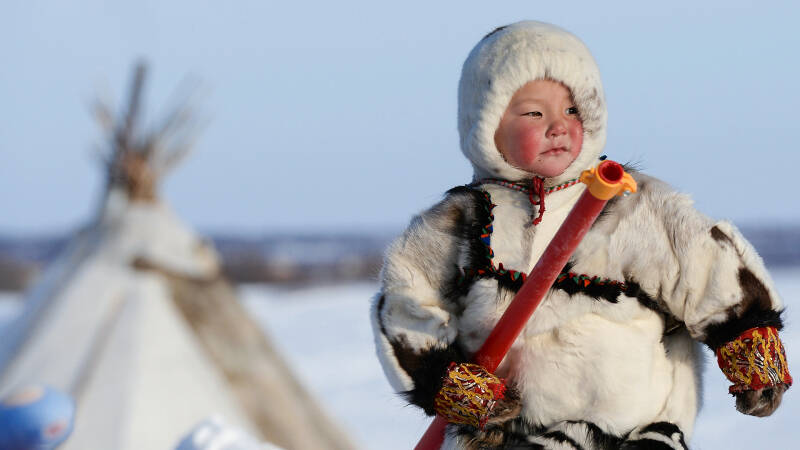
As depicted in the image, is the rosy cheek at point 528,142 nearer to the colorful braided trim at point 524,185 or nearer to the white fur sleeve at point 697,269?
the colorful braided trim at point 524,185

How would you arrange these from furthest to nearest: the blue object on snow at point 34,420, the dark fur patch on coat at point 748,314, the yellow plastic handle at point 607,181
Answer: the blue object on snow at point 34,420 → the dark fur patch on coat at point 748,314 → the yellow plastic handle at point 607,181

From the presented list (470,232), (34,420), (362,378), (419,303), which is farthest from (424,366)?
(362,378)

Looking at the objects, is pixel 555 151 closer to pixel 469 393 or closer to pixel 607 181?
pixel 607 181

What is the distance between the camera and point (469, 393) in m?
1.15

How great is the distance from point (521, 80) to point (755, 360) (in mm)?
469

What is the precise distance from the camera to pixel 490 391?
1.15 metres

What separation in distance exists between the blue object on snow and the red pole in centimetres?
73

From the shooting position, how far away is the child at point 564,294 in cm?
115

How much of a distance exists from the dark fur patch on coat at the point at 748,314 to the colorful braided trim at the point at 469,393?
0.29 m

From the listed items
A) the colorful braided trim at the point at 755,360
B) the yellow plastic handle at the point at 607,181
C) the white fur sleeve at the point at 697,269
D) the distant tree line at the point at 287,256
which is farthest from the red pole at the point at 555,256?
the distant tree line at the point at 287,256

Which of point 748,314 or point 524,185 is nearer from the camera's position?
point 748,314

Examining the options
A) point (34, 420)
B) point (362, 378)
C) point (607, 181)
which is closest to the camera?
point (607, 181)

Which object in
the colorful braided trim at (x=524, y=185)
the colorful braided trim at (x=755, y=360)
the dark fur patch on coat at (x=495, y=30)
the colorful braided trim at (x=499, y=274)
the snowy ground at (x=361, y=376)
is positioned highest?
the dark fur patch on coat at (x=495, y=30)

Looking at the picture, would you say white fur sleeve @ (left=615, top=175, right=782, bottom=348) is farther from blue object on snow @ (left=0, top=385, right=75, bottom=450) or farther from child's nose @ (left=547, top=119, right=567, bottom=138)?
blue object on snow @ (left=0, top=385, right=75, bottom=450)
